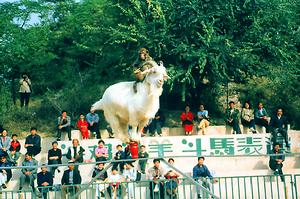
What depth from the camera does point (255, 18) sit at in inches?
714

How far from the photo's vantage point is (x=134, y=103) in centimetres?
688

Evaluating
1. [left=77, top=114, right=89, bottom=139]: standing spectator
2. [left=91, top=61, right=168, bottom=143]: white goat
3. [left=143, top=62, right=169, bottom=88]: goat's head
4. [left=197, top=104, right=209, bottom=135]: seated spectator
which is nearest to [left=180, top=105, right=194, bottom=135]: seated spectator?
[left=197, top=104, right=209, bottom=135]: seated spectator

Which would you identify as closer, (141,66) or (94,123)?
(141,66)

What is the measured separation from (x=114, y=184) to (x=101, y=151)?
354 cm

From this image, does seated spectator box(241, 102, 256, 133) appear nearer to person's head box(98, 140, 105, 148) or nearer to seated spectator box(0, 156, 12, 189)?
person's head box(98, 140, 105, 148)

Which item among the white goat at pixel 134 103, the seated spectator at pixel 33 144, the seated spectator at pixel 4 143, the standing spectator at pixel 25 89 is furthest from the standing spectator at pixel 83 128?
→ the white goat at pixel 134 103

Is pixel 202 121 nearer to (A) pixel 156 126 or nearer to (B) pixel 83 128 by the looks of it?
(A) pixel 156 126

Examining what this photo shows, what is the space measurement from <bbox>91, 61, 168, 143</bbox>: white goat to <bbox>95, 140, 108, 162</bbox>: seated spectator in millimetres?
7677

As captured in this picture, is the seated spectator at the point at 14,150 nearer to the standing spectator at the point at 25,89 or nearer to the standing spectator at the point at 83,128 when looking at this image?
the standing spectator at the point at 83,128

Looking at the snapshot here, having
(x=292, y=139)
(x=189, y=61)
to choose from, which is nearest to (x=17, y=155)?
(x=189, y=61)

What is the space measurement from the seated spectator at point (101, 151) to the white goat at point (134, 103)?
7677 millimetres

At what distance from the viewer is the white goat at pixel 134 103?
6805 mm

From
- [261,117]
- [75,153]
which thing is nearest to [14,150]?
[75,153]

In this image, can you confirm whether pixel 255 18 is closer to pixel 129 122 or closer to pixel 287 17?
pixel 287 17
